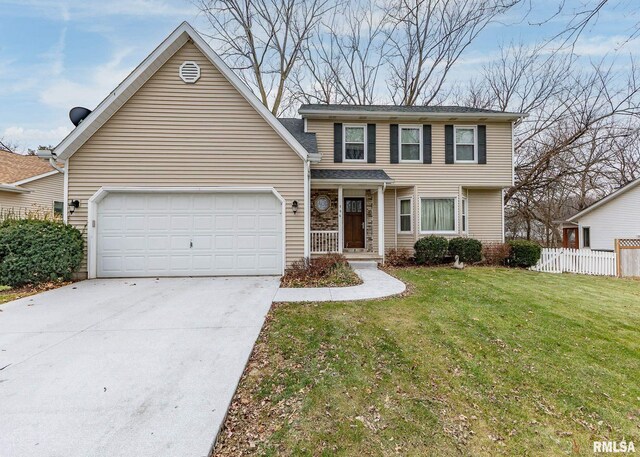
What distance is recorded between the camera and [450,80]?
20125 mm

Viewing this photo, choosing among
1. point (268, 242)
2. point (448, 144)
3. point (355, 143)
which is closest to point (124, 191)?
point (268, 242)

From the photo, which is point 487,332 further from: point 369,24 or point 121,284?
point 369,24

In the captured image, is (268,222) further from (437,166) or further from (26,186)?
(26,186)

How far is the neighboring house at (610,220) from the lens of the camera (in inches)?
619

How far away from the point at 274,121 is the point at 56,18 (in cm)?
1113

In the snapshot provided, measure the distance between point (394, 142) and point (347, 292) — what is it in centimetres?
816

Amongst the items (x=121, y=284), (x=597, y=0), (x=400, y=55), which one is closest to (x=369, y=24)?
(x=400, y=55)

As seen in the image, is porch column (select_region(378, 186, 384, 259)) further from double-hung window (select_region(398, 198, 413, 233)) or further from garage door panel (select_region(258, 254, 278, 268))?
garage door panel (select_region(258, 254, 278, 268))

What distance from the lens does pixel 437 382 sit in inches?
132

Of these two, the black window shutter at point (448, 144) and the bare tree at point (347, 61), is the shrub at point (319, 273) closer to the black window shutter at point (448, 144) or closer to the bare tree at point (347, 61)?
the black window shutter at point (448, 144)

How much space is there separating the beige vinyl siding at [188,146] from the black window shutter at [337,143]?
12.5ft

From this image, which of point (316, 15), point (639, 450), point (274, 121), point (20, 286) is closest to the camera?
point (639, 450)

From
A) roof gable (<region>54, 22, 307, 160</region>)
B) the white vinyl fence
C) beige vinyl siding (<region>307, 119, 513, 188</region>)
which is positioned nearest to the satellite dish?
roof gable (<region>54, 22, 307, 160</region>)

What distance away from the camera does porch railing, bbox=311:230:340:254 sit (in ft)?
37.4
